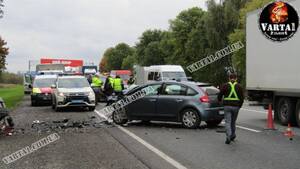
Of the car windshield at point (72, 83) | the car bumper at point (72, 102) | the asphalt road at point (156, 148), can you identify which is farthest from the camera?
the car windshield at point (72, 83)

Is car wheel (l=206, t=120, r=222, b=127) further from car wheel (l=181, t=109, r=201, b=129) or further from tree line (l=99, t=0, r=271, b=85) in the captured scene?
tree line (l=99, t=0, r=271, b=85)

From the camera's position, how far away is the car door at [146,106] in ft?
50.7

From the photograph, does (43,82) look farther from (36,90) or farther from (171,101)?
(171,101)

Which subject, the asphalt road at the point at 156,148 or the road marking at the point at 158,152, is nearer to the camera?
the road marking at the point at 158,152

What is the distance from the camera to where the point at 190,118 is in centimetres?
1474

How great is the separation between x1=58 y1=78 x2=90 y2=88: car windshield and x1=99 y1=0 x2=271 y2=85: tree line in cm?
2213

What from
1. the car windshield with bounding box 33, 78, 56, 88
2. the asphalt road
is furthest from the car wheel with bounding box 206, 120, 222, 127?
the car windshield with bounding box 33, 78, 56, 88

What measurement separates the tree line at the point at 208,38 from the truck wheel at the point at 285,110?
2635cm

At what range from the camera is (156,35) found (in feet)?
395

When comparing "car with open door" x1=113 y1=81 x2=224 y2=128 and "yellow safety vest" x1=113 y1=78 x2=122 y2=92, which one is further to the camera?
"yellow safety vest" x1=113 y1=78 x2=122 y2=92

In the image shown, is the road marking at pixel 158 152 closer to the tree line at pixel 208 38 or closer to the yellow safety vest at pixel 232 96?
the yellow safety vest at pixel 232 96

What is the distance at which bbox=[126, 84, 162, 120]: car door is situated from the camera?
15445mm

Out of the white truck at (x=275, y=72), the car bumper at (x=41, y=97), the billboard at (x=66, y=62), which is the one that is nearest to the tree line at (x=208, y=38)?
the billboard at (x=66, y=62)

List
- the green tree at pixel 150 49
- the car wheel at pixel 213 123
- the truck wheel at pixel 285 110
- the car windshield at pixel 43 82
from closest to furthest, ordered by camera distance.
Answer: the car wheel at pixel 213 123
the truck wheel at pixel 285 110
the car windshield at pixel 43 82
the green tree at pixel 150 49
